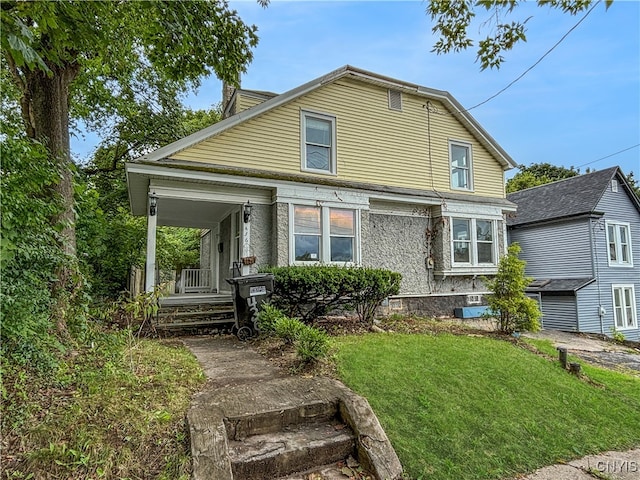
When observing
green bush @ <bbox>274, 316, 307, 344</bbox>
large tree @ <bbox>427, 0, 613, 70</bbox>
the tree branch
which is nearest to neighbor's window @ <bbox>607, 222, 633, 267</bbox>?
large tree @ <bbox>427, 0, 613, 70</bbox>

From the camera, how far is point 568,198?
16281 mm

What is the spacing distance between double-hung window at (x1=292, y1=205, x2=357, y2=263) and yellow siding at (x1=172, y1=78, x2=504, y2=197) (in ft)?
3.63

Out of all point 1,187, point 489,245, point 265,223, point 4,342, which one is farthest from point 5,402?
point 489,245


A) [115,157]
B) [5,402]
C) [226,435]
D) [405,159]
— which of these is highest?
[115,157]

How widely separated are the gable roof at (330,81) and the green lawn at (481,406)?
541cm

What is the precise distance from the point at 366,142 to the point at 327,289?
16.0ft

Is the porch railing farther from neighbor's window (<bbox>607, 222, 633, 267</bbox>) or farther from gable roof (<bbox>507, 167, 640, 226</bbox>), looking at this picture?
neighbor's window (<bbox>607, 222, 633, 267</bbox>)

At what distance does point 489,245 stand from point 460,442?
8.71m

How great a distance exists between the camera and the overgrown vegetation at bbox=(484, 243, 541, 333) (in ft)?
26.5

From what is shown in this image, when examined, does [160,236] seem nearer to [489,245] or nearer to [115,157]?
[115,157]

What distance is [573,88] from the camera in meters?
9.28

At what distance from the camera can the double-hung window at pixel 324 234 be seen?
8336mm

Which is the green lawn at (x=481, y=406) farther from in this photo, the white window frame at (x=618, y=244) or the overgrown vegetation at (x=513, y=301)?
the white window frame at (x=618, y=244)

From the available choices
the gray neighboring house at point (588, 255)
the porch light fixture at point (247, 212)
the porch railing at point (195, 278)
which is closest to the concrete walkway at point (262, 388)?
the porch light fixture at point (247, 212)
